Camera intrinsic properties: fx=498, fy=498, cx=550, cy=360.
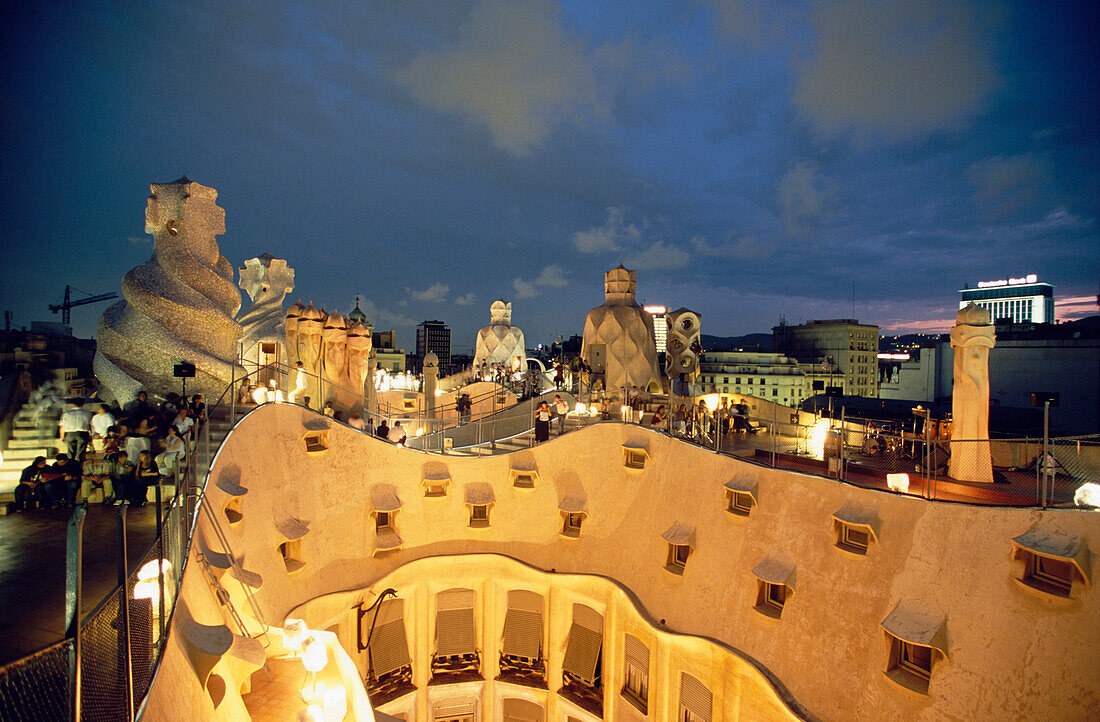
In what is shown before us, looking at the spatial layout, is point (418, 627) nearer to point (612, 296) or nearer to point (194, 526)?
point (194, 526)

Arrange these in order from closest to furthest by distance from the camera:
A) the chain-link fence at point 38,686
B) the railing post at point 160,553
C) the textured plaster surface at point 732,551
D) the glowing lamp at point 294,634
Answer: the chain-link fence at point 38,686
the railing post at point 160,553
the textured plaster surface at point 732,551
the glowing lamp at point 294,634

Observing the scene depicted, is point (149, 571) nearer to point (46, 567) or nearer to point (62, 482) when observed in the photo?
point (46, 567)

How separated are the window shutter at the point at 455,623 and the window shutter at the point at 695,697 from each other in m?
6.06

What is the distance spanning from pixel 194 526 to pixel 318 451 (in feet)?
19.3

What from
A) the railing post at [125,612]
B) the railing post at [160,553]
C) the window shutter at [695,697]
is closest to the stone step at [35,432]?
the railing post at [160,553]

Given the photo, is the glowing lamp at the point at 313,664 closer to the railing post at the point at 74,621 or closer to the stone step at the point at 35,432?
the railing post at the point at 74,621

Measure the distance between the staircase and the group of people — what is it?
1.15 feet

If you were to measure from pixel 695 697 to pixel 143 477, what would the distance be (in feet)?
35.2

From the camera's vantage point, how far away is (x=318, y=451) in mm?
12273

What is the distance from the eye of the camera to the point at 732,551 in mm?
10000

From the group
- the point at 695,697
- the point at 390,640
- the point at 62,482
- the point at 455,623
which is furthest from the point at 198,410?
the point at 695,697

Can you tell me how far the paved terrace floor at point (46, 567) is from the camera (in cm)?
434

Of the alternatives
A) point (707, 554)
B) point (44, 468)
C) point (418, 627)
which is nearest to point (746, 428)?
point (707, 554)

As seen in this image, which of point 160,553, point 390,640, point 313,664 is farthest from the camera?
point 390,640
